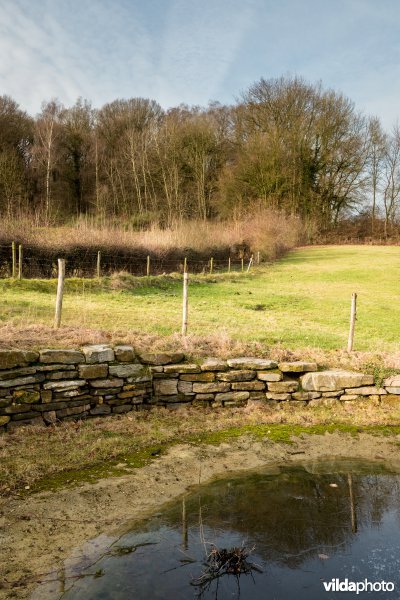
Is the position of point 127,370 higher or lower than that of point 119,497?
higher

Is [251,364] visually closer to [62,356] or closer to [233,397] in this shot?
[233,397]

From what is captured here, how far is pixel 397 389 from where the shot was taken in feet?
27.2

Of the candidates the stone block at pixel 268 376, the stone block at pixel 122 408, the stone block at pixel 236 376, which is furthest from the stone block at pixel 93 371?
the stone block at pixel 268 376

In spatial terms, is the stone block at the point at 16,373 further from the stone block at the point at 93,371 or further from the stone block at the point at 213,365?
the stone block at the point at 213,365

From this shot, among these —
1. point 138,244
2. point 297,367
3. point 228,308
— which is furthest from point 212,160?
point 297,367

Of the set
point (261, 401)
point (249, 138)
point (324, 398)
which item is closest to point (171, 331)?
point (261, 401)

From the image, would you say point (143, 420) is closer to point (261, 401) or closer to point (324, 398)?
point (261, 401)

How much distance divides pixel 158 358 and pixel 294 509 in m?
3.64

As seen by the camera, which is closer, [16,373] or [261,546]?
[261,546]

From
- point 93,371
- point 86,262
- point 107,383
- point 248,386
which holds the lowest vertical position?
point 248,386

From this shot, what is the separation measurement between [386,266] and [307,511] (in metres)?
29.1

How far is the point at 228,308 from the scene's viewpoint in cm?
1553

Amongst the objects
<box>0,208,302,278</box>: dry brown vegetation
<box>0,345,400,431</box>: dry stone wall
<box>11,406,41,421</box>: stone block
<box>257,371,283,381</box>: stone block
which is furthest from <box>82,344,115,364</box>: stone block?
<box>0,208,302,278</box>: dry brown vegetation

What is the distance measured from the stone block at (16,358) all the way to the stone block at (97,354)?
2.62 ft
